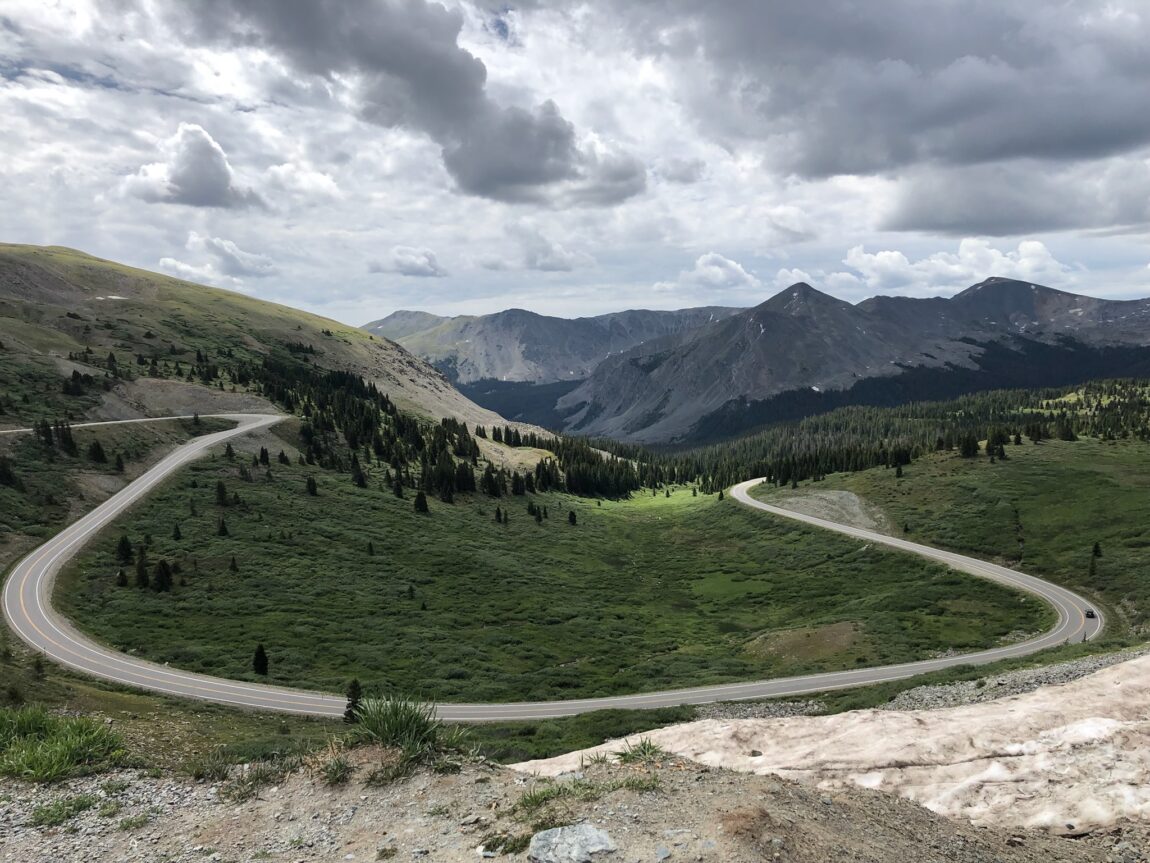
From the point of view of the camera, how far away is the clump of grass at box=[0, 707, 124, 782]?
1427 centimetres

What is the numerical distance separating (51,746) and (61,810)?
2.81m

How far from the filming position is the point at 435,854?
35.1ft

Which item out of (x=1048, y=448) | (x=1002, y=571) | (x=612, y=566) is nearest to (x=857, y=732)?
(x=1002, y=571)

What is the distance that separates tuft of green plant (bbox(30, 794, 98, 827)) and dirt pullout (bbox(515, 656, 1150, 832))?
1160 cm

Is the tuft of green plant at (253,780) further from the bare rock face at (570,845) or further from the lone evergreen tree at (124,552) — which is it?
the lone evergreen tree at (124,552)

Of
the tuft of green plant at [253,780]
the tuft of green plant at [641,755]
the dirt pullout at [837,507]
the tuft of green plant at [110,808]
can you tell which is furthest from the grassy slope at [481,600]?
the tuft of green plant at [641,755]

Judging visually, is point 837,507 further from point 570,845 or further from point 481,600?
point 570,845

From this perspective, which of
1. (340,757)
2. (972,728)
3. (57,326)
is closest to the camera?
(340,757)

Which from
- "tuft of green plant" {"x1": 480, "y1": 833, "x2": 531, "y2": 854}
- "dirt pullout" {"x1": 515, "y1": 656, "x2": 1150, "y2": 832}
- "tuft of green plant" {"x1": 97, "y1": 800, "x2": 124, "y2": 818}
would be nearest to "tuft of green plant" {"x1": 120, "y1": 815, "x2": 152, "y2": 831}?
"tuft of green plant" {"x1": 97, "y1": 800, "x2": 124, "y2": 818}

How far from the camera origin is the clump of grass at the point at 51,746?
1427 cm

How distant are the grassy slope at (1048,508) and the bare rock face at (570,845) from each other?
7773 centimetres

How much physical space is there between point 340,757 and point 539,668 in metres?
48.4

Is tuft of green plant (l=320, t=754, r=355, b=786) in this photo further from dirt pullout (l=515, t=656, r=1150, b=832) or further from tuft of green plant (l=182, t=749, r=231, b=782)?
dirt pullout (l=515, t=656, r=1150, b=832)

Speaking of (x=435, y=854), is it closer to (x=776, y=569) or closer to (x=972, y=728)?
(x=972, y=728)
